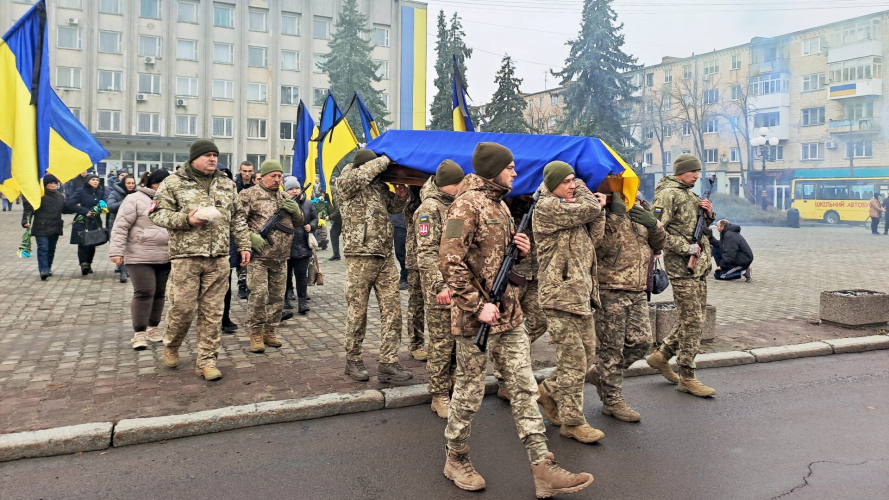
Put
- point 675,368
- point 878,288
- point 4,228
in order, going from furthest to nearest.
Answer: point 4,228, point 878,288, point 675,368

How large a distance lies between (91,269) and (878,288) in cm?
1428

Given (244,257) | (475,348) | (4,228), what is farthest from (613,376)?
(4,228)

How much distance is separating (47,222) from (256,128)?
4152 cm

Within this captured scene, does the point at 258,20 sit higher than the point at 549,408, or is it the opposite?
the point at 258,20

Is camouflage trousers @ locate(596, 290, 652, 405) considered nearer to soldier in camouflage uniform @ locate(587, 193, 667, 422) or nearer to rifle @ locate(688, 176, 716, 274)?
soldier in camouflage uniform @ locate(587, 193, 667, 422)

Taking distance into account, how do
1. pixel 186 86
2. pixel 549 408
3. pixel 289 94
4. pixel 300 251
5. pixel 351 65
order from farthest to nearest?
pixel 289 94, pixel 186 86, pixel 351 65, pixel 300 251, pixel 549 408

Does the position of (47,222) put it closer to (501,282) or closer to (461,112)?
(461,112)

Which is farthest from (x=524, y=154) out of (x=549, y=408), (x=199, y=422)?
(x=199, y=422)

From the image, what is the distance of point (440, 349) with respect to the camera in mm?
5426

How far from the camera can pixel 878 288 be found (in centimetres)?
1248

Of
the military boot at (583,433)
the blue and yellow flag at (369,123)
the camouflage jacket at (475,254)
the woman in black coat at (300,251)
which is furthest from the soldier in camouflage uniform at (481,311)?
the blue and yellow flag at (369,123)

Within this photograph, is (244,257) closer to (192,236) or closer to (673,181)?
(192,236)

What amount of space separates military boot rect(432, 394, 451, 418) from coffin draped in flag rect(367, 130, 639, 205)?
177cm

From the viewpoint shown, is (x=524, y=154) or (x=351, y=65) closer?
(x=524, y=154)
